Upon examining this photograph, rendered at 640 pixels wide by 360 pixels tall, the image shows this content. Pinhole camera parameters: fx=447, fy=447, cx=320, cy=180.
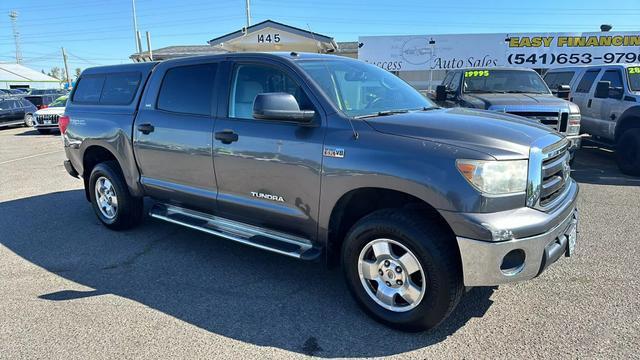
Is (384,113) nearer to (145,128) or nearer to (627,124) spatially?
(145,128)

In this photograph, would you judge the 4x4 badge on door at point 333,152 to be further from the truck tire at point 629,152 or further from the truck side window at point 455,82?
the truck tire at point 629,152

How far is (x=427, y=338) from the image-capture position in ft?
9.93

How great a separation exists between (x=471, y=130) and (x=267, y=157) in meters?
1.56

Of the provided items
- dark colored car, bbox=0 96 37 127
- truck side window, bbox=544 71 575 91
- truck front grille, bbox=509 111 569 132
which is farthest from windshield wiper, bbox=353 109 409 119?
dark colored car, bbox=0 96 37 127

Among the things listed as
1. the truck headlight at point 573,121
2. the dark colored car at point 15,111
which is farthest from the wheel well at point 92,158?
the dark colored car at point 15,111

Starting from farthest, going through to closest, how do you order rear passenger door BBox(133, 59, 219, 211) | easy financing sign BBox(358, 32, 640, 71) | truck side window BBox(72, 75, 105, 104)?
easy financing sign BBox(358, 32, 640, 71) → truck side window BBox(72, 75, 105, 104) → rear passenger door BBox(133, 59, 219, 211)

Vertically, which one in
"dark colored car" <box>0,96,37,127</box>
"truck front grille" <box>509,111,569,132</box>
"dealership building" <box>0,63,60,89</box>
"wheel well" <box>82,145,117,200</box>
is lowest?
"dealership building" <box>0,63,60,89</box>

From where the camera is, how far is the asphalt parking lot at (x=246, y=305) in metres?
2.95

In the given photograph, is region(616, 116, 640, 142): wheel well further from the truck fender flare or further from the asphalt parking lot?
the asphalt parking lot

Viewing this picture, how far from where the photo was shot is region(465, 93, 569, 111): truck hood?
24.9 ft

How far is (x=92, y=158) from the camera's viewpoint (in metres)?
5.64

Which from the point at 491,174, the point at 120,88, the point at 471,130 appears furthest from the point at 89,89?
the point at 491,174

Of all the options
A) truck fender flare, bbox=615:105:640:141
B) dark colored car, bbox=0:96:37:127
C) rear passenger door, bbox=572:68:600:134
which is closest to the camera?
truck fender flare, bbox=615:105:640:141

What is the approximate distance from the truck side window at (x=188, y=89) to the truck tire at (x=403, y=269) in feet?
6.41
